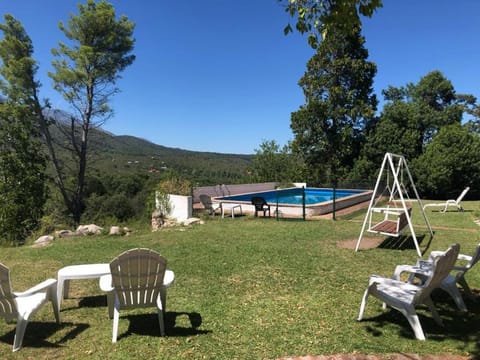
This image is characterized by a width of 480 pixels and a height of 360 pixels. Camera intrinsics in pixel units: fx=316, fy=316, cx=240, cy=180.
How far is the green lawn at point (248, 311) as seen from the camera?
2.99m

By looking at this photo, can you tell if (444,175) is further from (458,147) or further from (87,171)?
(87,171)

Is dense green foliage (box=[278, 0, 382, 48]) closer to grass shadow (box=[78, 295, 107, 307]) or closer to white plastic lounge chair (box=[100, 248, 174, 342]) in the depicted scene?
white plastic lounge chair (box=[100, 248, 174, 342])

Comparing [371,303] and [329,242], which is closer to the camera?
[371,303]

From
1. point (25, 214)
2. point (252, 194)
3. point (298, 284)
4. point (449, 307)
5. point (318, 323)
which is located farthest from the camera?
point (252, 194)

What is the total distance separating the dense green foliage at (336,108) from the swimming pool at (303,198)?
4.37 meters

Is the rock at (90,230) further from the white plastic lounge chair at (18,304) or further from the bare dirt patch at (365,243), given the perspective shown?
the bare dirt patch at (365,243)

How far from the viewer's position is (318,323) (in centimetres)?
344

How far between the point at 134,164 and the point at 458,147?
32.9 meters

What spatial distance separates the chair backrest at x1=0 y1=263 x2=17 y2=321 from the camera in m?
2.85

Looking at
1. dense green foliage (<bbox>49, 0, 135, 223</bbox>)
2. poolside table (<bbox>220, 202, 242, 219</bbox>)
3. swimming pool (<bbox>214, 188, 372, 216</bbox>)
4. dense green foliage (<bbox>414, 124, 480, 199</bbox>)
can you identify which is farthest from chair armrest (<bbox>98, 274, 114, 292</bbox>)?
dense green foliage (<bbox>414, 124, 480, 199</bbox>)

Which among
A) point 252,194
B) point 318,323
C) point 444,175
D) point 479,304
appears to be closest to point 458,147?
point 444,175

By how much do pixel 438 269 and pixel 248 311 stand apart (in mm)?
2081

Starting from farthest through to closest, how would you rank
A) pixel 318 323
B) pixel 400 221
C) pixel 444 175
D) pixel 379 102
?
pixel 379 102, pixel 444 175, pixel 400 221, pixel 318 323

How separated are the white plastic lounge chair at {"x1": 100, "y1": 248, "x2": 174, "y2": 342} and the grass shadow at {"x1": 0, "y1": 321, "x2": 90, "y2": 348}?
0.57 meters
